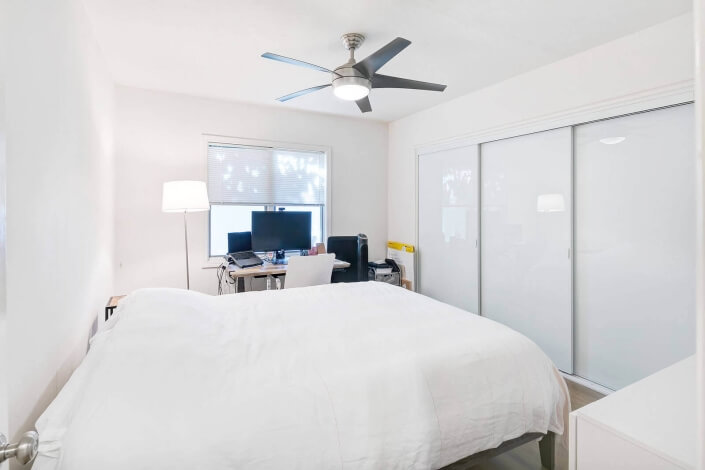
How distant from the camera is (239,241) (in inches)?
151

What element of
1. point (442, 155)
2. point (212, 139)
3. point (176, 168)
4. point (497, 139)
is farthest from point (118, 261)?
point (497, 139)

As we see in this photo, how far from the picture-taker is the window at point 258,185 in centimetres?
393

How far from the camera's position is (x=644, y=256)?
2.42 meters

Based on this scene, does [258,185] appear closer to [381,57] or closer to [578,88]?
[381,57]

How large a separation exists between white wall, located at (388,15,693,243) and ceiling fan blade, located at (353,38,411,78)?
160cm

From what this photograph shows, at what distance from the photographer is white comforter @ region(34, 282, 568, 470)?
973 mm

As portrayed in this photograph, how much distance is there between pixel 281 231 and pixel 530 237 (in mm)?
2562

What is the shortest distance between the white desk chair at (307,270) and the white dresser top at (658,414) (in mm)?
2411

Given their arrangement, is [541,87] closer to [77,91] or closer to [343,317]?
[343,317]

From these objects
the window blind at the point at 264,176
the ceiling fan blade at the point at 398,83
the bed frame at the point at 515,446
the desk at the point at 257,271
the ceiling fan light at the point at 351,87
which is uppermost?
the ceiling fan blade at the point at 398,83

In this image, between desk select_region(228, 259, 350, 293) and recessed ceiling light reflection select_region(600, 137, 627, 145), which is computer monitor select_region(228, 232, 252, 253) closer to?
desk select_region(228, 259, 350, 293)

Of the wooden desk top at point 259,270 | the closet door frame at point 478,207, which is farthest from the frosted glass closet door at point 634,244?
the wooden desk top at point 259,270

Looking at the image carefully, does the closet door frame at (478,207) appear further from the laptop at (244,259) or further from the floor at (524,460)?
the laptop at (244,259)

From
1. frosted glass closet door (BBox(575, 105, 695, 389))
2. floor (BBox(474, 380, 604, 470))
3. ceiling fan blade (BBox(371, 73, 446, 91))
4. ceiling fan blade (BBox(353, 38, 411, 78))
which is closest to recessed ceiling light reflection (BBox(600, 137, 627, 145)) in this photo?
frosted glass closet door (BBox(575, 105, 695, 389))
